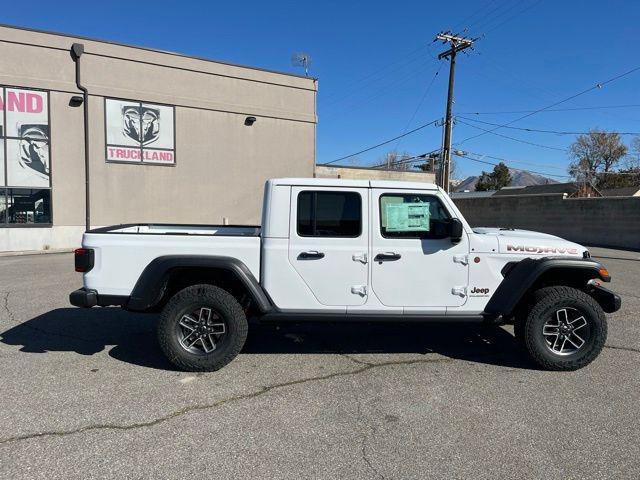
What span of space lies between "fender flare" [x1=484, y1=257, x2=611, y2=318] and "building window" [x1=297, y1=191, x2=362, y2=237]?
151 centimetres

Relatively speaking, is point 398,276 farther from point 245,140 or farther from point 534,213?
point 534,213

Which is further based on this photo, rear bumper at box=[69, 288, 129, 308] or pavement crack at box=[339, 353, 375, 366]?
pavement crack at box=[339, 353, 375, 366]

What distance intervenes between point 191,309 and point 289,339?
5.08 ft

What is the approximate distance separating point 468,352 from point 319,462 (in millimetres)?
2748

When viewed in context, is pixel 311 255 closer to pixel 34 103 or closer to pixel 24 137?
pixel 24 137

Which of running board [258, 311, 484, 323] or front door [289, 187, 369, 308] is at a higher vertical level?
front door [289, 187, 369, 308]

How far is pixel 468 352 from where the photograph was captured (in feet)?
17.2

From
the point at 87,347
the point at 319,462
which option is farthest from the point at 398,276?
the point at 87,347

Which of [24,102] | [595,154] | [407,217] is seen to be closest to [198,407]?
[407,217]

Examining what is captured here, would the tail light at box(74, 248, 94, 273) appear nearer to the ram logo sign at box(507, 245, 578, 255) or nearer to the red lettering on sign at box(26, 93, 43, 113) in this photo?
the ram logo sign at box(507, 245, 578, 255)

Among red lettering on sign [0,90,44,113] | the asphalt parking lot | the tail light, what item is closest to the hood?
the asphalt parking lot

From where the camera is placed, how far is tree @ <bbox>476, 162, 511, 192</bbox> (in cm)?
8775

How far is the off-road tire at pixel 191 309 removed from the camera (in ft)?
14.6

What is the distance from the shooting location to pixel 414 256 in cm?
461
